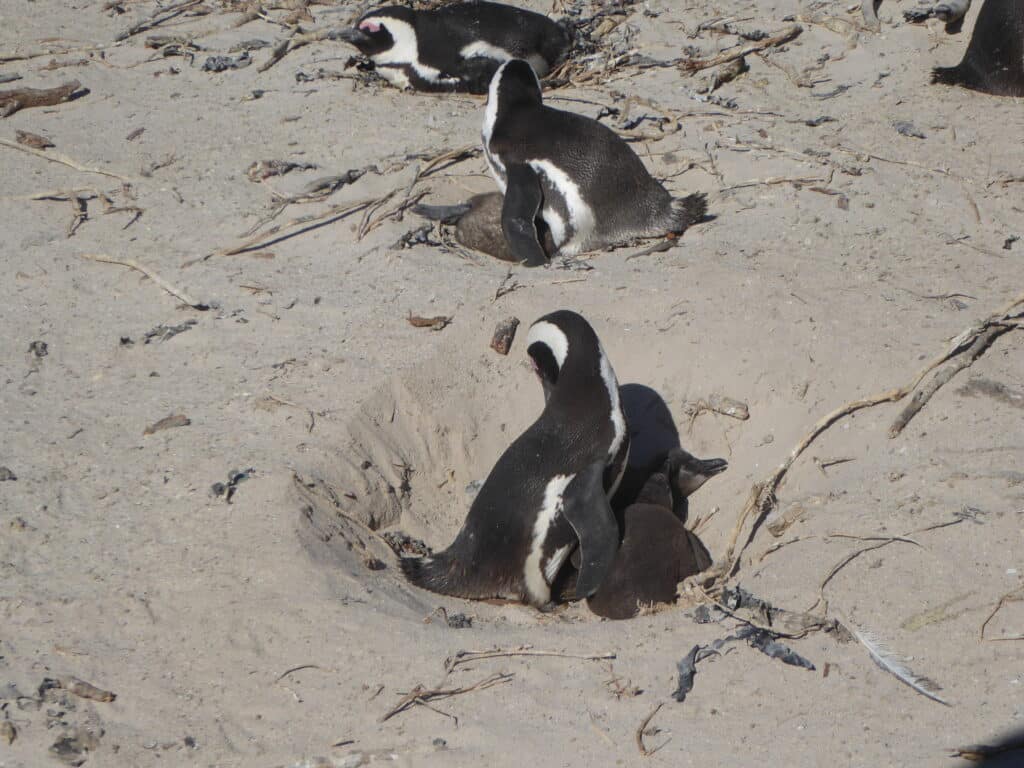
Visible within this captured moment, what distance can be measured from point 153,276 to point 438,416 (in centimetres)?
139

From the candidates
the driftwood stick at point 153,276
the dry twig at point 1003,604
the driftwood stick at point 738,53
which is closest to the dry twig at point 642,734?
the dry twig at point 1003,604

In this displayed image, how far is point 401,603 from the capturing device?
3053 millimetres

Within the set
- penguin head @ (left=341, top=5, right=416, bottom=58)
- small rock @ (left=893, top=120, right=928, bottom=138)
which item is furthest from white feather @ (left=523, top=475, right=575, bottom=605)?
penguin head @ (left=341, top=5, right=416, bottom=58)

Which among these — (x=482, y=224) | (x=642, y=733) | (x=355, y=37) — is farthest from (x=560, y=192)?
(x=642, y=733)

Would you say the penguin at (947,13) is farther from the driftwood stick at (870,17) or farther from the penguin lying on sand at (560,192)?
the penguin lying on sand at (560,192)

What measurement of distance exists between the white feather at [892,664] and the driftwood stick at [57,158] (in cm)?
397

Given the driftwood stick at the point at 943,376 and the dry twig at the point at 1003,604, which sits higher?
the driftwood stick at the point at 943,376

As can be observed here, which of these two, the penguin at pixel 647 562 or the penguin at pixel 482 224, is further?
the penguin at pixel 482 224

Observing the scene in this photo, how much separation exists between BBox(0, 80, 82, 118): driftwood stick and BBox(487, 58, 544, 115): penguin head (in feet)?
8.24

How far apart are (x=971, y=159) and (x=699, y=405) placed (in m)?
2.38

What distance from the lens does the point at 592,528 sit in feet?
10.3

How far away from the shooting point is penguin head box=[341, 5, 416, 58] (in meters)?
6.30

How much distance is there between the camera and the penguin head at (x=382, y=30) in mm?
6297

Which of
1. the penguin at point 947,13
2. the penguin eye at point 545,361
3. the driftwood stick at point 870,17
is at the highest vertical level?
the penguin at point 947,13
